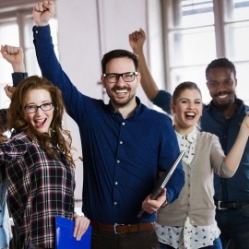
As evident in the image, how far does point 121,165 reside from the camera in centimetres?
176

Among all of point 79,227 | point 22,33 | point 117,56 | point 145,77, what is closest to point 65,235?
point 79,227

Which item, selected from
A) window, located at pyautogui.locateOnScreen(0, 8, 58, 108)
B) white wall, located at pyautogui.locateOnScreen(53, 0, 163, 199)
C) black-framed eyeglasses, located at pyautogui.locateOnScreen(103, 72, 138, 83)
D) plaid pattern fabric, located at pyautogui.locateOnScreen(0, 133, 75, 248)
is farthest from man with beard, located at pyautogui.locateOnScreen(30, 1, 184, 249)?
window, located at pyautogui.locateOnScreen(0, 8, 58, 108)

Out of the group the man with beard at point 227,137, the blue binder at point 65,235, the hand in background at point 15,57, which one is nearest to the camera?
the blue binder at point 65,235

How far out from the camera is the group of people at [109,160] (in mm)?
1503

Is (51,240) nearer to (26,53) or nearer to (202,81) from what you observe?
(202,81)

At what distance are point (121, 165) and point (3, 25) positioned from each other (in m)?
2.97

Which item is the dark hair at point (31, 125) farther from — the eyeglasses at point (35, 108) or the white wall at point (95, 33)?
the white wall at point (95, 33)

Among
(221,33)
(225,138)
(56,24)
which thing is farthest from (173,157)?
(56,24)

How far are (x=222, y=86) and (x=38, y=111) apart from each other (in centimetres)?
107

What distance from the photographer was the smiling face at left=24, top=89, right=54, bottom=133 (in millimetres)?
1575

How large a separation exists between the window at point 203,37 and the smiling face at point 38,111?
2068 millimetres

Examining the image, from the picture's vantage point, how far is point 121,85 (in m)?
1.74

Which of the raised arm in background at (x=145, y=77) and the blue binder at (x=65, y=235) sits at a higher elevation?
the raised arm in background at (x=145, y=77)

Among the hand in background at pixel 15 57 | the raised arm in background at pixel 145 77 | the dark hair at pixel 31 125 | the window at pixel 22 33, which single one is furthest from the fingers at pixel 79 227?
the window at pixel 22 33
